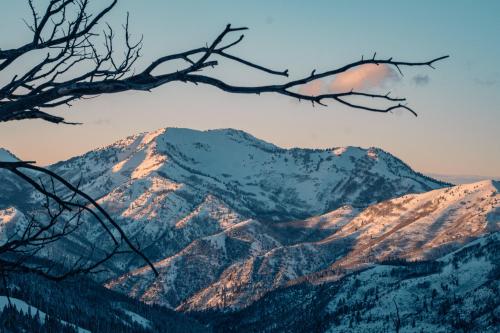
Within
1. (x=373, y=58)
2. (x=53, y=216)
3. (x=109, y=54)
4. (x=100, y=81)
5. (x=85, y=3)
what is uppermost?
(x=85, y=3)

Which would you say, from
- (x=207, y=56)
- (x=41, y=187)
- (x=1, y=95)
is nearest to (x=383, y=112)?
(x=207, y=56)

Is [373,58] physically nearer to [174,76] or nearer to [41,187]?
[174,76]

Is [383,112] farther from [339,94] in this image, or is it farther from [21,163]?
[21,163]

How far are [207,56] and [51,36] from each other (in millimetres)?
2588

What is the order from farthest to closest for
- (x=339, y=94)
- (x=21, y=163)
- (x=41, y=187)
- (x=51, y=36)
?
(x=51, y=36)
(x=339, y=94)
(x=41, y=187)
(x=21, y=163)

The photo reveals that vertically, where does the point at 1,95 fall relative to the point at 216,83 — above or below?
above

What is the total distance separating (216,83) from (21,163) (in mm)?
2440

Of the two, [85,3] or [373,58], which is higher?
[85,3]

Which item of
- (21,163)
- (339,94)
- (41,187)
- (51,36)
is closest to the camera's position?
(21,163)

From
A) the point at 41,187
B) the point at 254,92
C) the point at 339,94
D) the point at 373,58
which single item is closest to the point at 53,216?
the point at 41,187

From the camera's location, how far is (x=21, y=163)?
7078 millimetres

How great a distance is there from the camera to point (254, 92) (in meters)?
8.21

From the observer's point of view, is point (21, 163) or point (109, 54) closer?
point (21, 163)

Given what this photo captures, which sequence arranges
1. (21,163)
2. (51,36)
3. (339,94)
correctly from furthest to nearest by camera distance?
(51,36)
(339,94)
(21,163)
